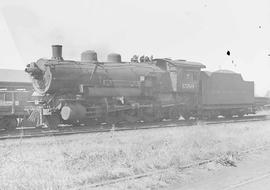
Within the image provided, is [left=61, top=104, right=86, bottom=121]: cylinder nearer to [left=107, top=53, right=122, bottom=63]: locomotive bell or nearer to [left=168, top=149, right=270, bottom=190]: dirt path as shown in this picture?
[left=107, top=53, right=122, bottom=63]: locomotive bell

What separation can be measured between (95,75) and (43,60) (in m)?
2.40

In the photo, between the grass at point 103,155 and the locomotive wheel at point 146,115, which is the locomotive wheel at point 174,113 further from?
the grass at point 103,155

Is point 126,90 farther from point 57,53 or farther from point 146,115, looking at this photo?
point 57,53

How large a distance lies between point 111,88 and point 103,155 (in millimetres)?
8244

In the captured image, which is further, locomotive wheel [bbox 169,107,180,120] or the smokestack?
locomotive wheel [bbox 169,107,180,120]

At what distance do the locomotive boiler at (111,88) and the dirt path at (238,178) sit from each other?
773 centimetres

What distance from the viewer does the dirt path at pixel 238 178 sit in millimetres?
7566

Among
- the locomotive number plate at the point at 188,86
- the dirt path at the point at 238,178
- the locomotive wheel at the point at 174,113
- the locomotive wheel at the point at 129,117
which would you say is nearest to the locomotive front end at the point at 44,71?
the locomotive wheel at the point at 129,117

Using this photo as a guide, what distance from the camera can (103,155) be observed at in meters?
9.93

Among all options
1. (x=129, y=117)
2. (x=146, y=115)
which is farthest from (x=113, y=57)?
(x=146, y=115)

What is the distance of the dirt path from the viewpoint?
7566mm

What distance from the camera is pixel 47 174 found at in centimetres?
788

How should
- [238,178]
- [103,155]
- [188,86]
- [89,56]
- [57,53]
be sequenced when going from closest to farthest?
[238,178], [103,155], [57,53], [89,56], [188,86]

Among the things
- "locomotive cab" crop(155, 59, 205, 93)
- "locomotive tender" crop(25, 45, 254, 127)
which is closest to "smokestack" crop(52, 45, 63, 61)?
"locomotive tender" crop(25, 45, 254, 127)
